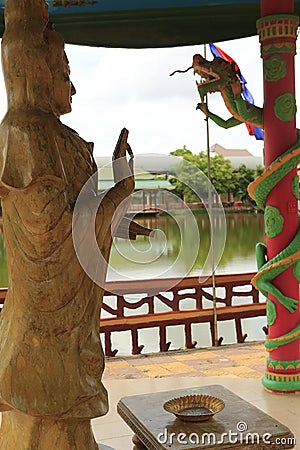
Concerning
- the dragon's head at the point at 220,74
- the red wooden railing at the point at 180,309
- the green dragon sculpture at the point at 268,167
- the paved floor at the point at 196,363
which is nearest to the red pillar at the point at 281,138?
the green dragon sculpture at the point at 268,167

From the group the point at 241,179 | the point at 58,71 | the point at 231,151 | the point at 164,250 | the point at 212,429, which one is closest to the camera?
the point at 164,250

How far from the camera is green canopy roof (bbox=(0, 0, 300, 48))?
355 centimetres

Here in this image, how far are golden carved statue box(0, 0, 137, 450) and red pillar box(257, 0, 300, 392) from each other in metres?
1.62

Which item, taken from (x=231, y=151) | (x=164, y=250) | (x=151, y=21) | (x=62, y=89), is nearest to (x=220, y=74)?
(x=151, y=21)

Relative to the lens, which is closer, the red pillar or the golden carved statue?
the golden carved statue

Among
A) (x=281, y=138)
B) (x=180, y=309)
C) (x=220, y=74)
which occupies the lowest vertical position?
(x=180, y=309)

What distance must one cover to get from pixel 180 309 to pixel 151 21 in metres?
2.06

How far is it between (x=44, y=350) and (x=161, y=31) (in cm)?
249

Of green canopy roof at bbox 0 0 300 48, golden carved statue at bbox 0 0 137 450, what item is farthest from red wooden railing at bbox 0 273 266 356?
golden carved statue at bbox 0 0 137 450

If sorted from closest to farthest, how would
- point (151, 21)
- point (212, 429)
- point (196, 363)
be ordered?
point (212, 429) < point (151, 21) < point (196, 363)

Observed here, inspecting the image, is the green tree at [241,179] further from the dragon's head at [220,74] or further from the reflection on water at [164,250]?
the reflection on water at [164,250]

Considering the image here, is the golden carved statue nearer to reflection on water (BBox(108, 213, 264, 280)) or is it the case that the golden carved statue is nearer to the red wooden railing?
reflection on water (BBox(108, 213, 264, 280))

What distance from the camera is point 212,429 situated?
2227 mm

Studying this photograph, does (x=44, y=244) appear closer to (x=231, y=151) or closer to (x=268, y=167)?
(x=268, y=167)
